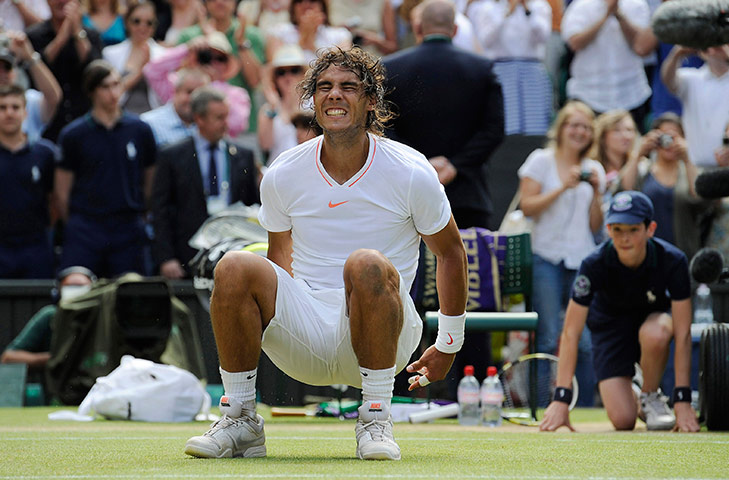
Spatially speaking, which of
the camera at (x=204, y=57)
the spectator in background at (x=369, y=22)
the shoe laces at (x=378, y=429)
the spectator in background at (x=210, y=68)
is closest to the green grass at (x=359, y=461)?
the shoe laces at (x=378, y=429)

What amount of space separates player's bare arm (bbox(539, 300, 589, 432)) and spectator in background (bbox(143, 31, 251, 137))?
469cm

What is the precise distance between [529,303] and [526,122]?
10.3 ft

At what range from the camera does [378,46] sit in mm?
11969

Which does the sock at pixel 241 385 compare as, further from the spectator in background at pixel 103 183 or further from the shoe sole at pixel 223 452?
the spectator in background at pixel 103 183

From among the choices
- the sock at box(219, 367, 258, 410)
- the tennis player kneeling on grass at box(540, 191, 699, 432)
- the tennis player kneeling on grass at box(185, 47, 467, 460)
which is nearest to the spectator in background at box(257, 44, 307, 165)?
the tennis player kneeling on grass at box(540, 191, 699, 432)

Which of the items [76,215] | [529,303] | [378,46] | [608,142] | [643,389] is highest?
[378,46]

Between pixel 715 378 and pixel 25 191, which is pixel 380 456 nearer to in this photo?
pixel 715 378

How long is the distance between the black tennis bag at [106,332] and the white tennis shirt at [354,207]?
4440mm

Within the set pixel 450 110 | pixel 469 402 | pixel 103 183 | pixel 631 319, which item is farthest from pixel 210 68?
pixel 631 319

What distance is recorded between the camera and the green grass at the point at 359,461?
14.2 ft

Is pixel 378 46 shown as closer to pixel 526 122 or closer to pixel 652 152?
pixel 526 122

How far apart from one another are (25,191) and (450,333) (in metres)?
6.20

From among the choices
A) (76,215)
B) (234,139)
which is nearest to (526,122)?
(234,139)

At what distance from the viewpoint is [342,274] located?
16.6 ft
